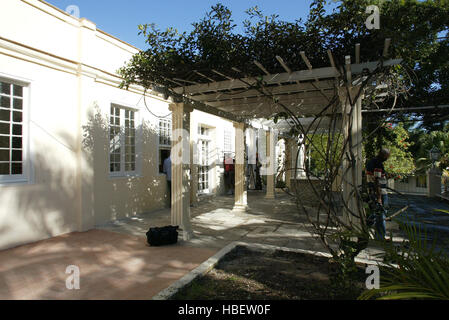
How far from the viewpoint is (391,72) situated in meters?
3.68

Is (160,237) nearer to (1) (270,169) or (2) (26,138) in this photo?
(2) (26,138)

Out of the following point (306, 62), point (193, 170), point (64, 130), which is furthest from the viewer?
point (193, 170)

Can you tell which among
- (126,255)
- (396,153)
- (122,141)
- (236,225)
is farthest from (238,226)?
(396,153)

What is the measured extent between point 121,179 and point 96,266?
3.11 metres

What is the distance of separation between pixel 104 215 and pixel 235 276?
4.05 m

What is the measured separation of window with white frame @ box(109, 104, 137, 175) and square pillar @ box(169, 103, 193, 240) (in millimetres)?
2121

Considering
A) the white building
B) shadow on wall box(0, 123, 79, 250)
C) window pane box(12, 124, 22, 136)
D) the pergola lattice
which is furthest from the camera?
window pane box(12, 124, 22, 136)

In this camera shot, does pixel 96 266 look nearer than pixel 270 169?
Yes

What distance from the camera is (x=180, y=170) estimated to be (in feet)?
17.1

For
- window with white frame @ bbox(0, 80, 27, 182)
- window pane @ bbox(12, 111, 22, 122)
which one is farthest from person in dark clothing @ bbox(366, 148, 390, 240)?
window pane @ bbox(12, 111, 22, 122)

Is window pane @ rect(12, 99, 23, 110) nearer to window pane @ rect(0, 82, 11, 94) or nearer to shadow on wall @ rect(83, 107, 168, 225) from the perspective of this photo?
window pane @ rect(0, 82, 11, 94)

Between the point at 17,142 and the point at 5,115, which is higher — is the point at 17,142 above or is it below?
below

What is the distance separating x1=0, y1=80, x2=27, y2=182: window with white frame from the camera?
4.61m
